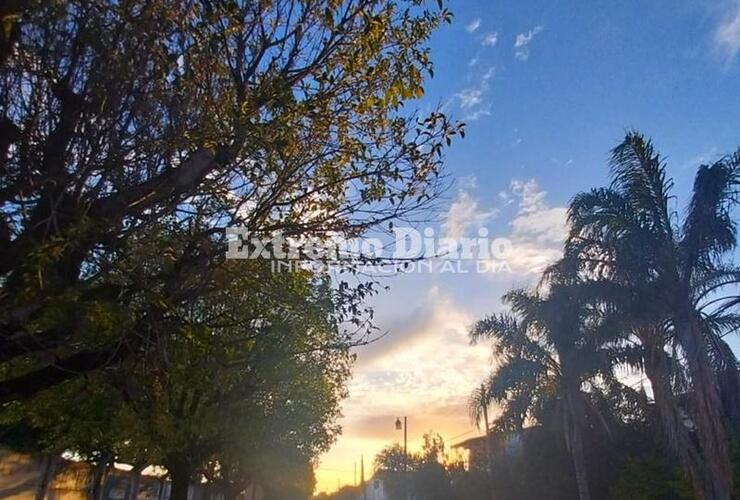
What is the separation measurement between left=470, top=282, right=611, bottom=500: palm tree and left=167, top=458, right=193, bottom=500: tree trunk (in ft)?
38.7

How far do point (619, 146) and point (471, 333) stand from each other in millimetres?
10481

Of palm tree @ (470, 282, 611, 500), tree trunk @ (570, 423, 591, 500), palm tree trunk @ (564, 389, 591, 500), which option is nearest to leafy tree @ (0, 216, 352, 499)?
palm tree @ (470, 282, 611, 500)

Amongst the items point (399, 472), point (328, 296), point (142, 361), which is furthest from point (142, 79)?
point (399, 472)

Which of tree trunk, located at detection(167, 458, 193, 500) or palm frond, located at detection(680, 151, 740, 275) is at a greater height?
palm frond, located at detection(680, 151, 740, 275)

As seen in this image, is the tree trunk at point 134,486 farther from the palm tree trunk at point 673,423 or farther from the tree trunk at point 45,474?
the palm tree trunk at point 673,423

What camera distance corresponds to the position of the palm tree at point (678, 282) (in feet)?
42.8

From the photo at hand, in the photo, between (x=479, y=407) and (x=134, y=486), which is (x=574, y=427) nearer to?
(x=479, y=407)

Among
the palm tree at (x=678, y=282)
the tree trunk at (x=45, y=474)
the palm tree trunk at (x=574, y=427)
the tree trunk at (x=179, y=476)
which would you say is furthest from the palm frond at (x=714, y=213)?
the tree trunk at (x=45, y=474)

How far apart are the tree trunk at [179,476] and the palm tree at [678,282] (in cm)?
1311

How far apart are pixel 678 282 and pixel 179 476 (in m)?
14.8

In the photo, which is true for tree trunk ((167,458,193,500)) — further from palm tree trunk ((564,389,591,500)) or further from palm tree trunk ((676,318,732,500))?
palm tree trunk ((676,318,732,500))

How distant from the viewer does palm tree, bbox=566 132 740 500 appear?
13.0m

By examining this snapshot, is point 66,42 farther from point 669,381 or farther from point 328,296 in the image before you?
point 669,381

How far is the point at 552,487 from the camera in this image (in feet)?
81.3
